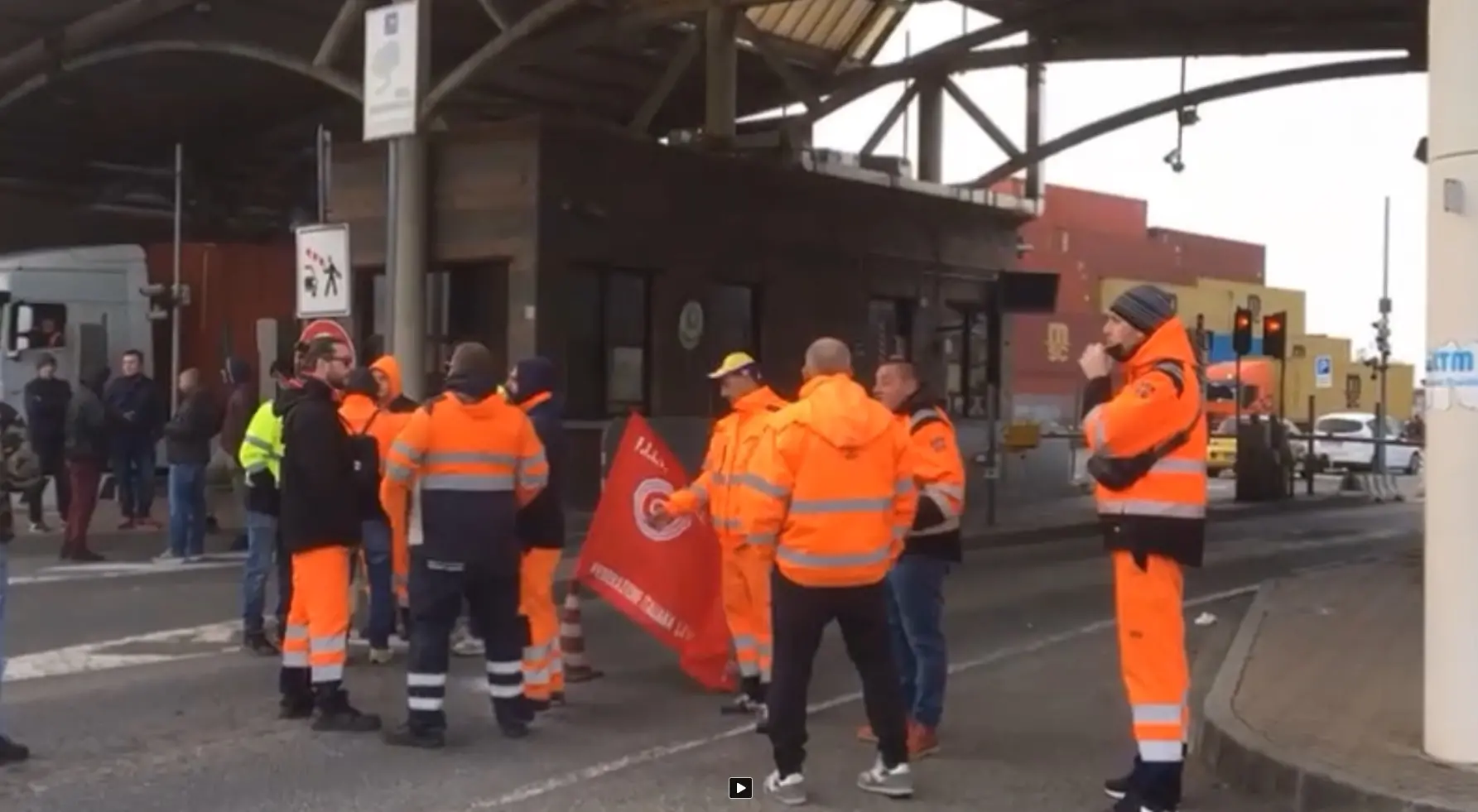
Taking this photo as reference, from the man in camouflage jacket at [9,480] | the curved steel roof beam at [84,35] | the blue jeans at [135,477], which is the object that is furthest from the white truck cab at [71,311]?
the man in camouflage jacket at [9,480]

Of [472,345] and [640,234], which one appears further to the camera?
[640,234]

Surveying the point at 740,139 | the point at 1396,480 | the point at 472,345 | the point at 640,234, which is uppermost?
the point at 740,139

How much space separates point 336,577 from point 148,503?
12800 mm

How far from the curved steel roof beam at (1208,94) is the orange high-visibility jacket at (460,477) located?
2072 centimetres

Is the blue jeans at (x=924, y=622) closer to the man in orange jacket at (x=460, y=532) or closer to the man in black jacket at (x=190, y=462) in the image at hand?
the man in orange jacket at (x=460, y=532)

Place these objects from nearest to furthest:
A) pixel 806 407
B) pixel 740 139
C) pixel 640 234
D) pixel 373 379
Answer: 1. pixel 806 407
2. pixel 373 379
3. pixel 640 234
4. pixel 740 139

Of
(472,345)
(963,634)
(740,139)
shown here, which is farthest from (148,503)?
(472,345)

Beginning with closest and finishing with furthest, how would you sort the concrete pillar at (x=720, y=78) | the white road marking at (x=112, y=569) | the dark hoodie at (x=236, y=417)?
1. the white road marking at (x=112, y=569)
2. the dark hoodie at (x=236, y=417)
3. the concrete pillar at (x=720, y=78)

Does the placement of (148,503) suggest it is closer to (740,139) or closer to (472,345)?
(740,139)

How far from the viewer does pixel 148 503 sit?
20984 mm

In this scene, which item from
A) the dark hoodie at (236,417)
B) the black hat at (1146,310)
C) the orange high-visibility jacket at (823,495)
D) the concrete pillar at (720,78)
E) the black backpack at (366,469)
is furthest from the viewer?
the concrete pillar at (720,78)

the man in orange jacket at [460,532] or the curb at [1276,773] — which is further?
the man in orange jacket at [460,532]

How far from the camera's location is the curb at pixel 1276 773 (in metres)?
7.10

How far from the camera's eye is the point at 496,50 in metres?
21.2
